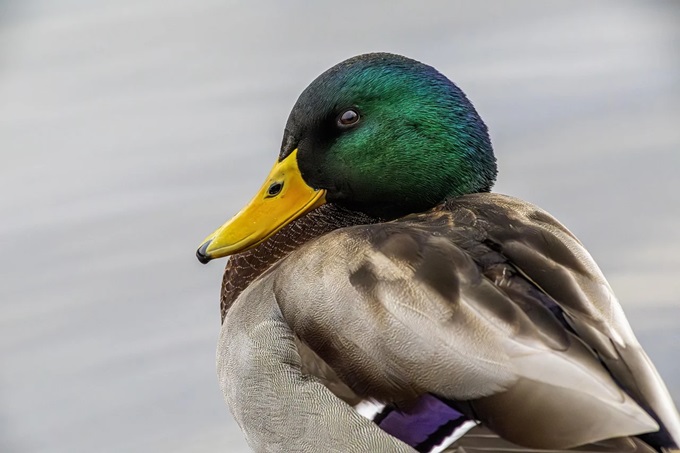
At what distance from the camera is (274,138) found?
A: 18.7ft

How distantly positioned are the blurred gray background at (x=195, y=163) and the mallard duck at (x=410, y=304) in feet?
2.56

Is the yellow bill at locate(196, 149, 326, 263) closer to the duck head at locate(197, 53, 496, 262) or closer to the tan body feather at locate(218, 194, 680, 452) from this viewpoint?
the duck head at locate(197, 53, 496, 262)

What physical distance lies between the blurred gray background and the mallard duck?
780 millimetres

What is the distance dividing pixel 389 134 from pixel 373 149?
6cm

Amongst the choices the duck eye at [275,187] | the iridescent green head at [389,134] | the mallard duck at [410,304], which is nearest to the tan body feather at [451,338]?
the mallard duck at [410,304]

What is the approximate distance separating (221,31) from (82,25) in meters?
0.69

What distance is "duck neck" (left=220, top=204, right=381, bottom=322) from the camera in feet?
13.1

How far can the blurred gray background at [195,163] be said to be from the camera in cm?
460

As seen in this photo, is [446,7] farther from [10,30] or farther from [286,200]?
[286,200]

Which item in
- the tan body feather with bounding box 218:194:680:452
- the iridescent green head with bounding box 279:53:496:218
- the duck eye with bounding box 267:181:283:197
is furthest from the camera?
the duck eye with bounding box 267:181:283:197

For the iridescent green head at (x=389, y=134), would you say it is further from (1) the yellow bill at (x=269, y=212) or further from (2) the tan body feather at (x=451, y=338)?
(2) the tan body feather at (x=451, y=338)

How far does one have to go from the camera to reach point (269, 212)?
3.87m

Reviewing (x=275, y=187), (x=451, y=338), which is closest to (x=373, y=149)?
(x=275, y=187)

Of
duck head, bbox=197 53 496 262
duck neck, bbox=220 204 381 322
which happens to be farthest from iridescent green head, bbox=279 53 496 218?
duck neck, bbox=220 204 381 322
